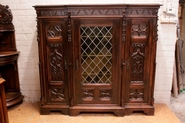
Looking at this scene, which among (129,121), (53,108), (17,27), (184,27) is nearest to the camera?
(129,121)

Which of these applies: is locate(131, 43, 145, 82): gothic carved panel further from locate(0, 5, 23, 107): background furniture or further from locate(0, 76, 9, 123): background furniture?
locate(0, 5, 23, 107): background furniture

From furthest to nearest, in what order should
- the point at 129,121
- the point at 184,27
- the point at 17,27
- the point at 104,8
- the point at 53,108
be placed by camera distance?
1. the point at 184,27
2. the point at 17,27
3. the point at 53,108
4. the point at 129,121
5. the point at 104,8

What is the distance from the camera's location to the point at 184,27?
4.08m

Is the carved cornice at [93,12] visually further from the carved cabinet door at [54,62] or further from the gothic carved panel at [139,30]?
the gothic carved panel at [139,30]

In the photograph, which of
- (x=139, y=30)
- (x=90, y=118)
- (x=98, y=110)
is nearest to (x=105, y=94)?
(x=98, y=110)

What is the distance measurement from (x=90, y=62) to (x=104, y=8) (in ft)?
2.50

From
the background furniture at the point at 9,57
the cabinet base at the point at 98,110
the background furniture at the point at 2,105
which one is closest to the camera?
the background furniture at the point at 2,105

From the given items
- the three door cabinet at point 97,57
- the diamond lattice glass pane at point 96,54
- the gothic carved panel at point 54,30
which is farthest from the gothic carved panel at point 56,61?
the diamond lattice glass pane at point 96,54

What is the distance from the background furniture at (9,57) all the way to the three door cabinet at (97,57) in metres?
0.60

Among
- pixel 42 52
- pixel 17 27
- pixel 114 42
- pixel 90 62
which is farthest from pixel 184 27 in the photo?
pixel 17 27

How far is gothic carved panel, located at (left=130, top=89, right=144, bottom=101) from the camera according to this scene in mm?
2523

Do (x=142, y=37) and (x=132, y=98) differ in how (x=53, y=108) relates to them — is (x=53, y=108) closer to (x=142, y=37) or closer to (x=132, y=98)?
(x=132, y=98)

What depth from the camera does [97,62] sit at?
97.3 inches

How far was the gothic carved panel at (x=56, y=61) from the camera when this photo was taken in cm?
244
